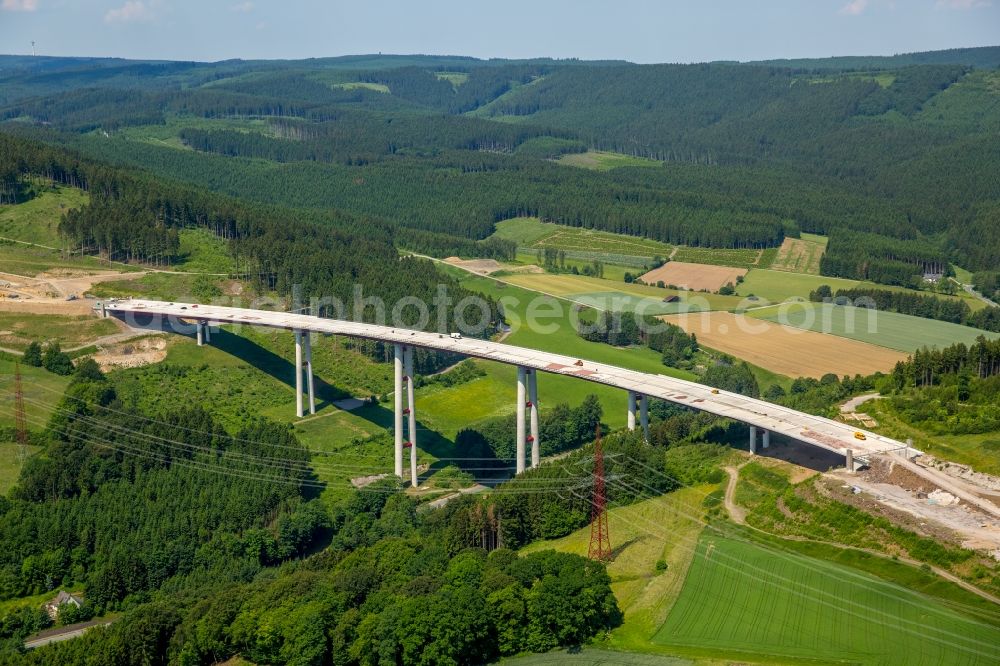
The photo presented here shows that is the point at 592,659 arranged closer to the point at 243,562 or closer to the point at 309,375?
the point at 243,562

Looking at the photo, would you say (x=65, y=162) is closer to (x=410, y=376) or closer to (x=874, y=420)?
(x=410, y=376)

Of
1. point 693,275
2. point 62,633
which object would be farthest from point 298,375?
point 693,275

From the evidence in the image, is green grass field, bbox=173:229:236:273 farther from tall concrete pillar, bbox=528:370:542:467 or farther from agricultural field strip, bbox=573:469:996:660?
agricultural field strip, bbox=573:469:996:660

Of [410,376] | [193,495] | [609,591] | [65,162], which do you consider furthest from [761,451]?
[65,162]

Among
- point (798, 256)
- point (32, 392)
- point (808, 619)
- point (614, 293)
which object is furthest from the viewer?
point (798, 256)

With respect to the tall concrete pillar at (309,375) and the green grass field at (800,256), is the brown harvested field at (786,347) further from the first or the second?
the tall concrete pillar at (309,375)

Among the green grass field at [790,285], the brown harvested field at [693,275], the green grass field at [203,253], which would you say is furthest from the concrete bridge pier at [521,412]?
the brown harvested field at [693,275]
